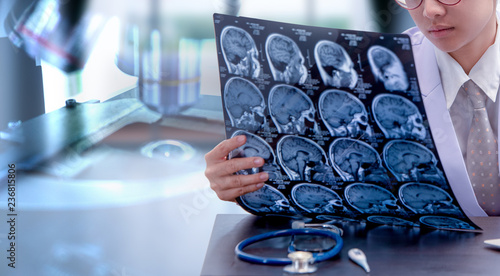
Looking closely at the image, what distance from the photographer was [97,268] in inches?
88.0

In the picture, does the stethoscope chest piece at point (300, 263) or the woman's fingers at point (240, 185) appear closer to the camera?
the stethoscope chest piece at point (300, 263)

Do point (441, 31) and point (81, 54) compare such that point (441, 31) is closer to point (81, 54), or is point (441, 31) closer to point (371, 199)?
point (371, 199)

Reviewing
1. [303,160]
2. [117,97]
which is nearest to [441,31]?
[303,160]

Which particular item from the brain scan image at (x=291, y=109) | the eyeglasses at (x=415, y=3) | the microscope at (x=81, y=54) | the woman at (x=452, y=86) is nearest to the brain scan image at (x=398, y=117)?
the brain scan image at (x=291, y=109)

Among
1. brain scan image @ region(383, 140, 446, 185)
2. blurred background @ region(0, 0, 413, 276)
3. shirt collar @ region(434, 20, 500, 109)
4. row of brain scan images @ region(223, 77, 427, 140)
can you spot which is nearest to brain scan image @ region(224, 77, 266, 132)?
row of brain scan images @ region(223, 77, 427, 140)

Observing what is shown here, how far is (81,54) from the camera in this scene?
2.78 m

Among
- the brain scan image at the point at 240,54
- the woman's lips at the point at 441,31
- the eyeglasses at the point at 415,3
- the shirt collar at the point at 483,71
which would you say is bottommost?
the shirt collar at the point at 483,71

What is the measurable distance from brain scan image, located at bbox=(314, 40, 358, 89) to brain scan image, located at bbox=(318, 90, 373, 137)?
18 millimetres

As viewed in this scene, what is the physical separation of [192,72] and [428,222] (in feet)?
6.54

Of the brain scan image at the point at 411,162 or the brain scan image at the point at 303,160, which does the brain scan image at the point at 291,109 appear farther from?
the brain scan image at the point at 411,162

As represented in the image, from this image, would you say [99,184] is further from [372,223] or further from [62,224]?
[372,223]

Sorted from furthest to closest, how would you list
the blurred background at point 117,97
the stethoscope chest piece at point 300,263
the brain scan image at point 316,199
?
1. the blurred background at point 117,97
2. the brain scan image at point 316,199
3. the stethoscope chest piece at point 300,263

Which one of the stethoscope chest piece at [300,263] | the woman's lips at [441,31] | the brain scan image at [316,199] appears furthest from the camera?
the woman's lips at [441,31]

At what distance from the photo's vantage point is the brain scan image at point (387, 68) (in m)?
0.80
